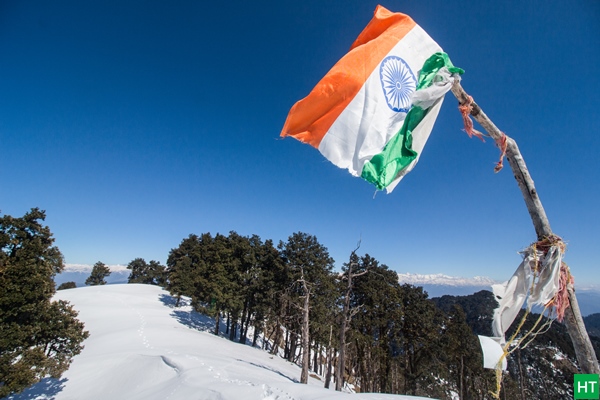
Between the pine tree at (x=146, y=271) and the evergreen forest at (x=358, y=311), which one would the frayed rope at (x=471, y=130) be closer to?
the evergreen forest at (x=358, y=311)

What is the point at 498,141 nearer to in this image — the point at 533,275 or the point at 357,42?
the point at 533,275

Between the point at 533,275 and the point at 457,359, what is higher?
the point at 533,275

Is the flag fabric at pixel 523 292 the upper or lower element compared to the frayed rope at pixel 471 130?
lower

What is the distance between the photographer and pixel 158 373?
1577cm

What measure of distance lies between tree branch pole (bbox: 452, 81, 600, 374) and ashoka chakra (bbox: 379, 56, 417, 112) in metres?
1.22

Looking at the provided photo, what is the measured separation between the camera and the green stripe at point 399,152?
3531mm

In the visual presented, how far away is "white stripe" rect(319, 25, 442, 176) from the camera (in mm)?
4066

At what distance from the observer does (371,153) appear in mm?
4000

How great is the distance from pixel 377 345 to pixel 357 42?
31.2 metres

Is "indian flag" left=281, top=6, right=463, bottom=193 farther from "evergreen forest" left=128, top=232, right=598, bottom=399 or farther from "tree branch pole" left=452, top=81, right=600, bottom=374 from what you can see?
"evergreen forest" left=128, top=232, right=598, bottom=399

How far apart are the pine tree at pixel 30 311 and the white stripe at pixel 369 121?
17.9m

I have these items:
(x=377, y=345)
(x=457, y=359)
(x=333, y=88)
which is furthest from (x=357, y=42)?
(x=457, y=359)

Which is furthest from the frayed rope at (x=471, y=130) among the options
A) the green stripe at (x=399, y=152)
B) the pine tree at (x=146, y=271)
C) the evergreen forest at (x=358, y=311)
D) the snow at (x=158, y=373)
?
the pine tree at (x=146, y=271)
